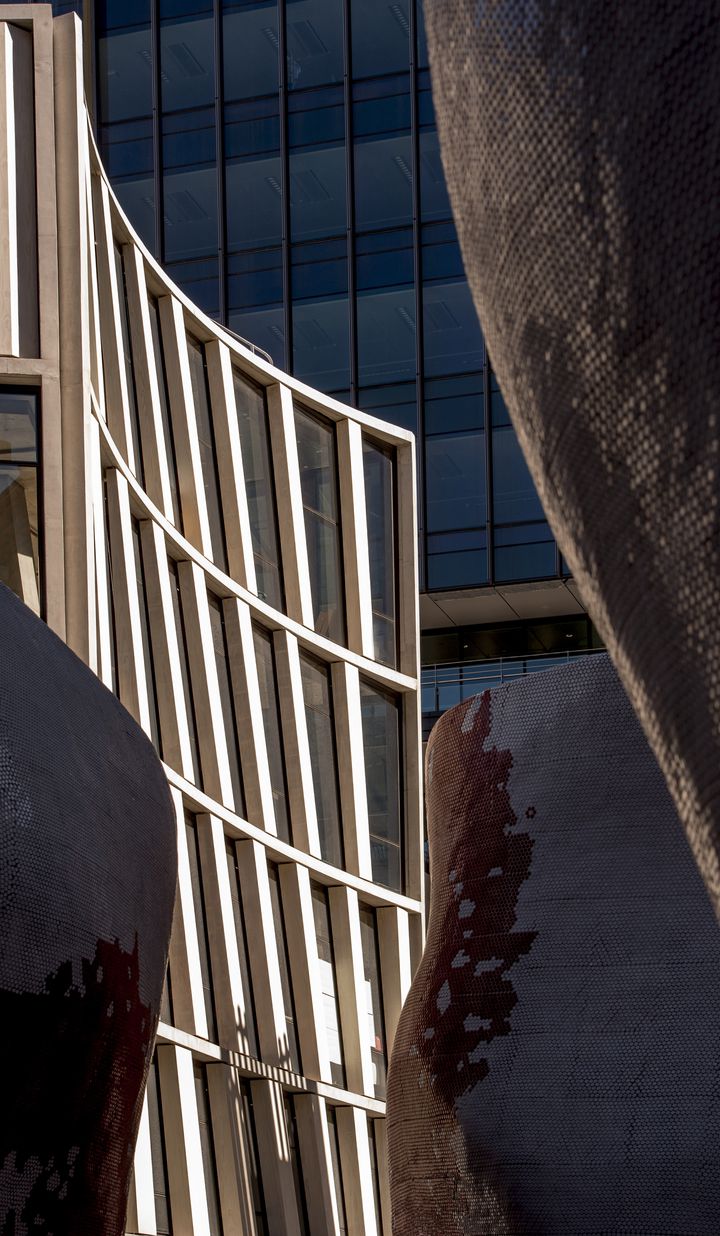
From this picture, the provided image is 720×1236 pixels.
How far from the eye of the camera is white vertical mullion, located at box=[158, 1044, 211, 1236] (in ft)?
71.4

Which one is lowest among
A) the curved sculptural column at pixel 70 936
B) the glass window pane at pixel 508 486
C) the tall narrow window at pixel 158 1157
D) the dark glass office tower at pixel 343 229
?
the curved sculptural column at pixel 70 936

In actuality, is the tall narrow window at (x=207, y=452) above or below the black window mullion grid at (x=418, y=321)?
below

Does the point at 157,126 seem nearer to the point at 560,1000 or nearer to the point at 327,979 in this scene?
the point at 327,979

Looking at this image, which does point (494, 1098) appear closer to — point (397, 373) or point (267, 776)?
point (267, 776)

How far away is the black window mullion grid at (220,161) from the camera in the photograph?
4409cm

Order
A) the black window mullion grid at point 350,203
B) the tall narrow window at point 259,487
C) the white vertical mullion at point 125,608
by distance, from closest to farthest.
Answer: the white vertical mullion at point 125,608 → the tall narrow window at point 259,487 → the black window mullion grid at point 350,203

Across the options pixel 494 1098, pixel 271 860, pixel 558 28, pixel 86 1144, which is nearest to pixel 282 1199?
pixel 271 860

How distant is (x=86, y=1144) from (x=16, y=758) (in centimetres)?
110

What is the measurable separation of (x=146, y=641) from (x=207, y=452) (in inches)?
146

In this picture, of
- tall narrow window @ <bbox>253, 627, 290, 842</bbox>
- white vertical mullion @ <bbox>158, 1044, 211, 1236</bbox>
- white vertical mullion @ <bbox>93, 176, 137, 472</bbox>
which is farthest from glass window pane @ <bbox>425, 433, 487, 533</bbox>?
white vertical mullion @ <bbox>158, 1044, 211, 1236</bbox>

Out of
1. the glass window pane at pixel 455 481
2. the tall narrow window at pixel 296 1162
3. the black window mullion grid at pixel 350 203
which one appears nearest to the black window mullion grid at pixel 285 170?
the black window mullion grid at pixel 350 203

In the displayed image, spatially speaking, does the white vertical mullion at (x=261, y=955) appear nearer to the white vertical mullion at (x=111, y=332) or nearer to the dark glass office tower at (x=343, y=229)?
the white vertical mullion at (x=111, y=332)

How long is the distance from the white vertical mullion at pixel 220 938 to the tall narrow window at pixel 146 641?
1509mm

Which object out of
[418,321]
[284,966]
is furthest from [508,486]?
[284,966]
